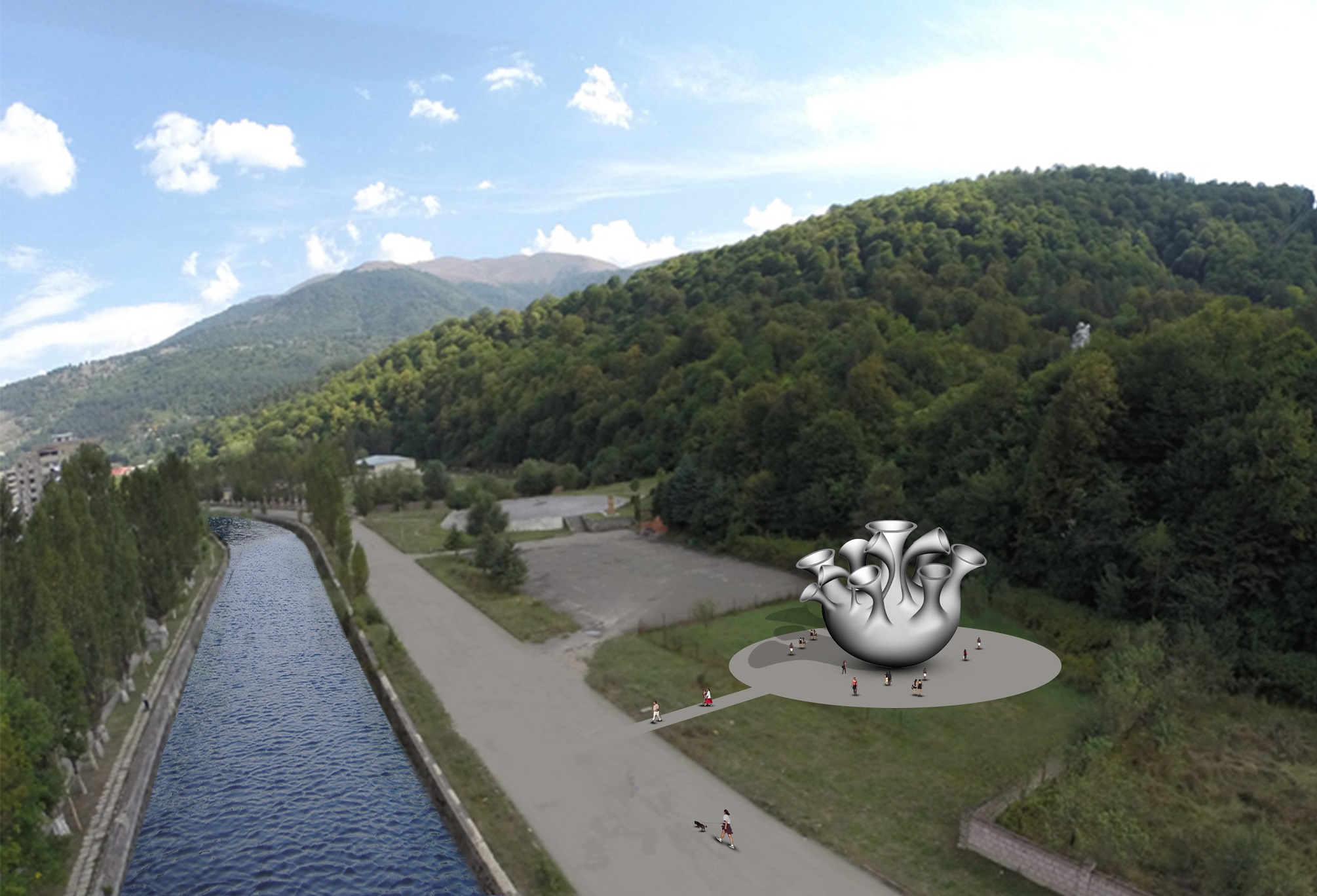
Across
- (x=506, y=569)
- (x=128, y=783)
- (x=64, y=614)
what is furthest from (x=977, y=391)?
(x=64, y=614)

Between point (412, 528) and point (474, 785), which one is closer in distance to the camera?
point (474, 785)

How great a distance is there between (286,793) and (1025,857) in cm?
1923

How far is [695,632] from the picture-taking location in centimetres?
3325

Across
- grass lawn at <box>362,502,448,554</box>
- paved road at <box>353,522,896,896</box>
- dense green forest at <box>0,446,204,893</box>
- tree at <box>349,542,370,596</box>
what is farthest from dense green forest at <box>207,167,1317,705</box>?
dense green forest at <box>0,446,204,893</box>

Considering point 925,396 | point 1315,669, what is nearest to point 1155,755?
point 1315,669

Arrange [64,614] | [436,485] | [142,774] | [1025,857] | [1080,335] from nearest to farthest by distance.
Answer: [1025,857]
[142,774]
[64,614]
[1080,335]
[436,485]

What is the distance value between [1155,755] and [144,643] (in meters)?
34.6

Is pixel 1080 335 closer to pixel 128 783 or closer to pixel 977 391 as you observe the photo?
pixel 977 391

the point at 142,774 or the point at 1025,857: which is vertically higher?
the point at 142,774

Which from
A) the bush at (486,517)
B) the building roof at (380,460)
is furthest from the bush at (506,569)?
the building roof at (380,460)

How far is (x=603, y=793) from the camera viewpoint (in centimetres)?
Result: 1994

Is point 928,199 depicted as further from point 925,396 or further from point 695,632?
point 695,632

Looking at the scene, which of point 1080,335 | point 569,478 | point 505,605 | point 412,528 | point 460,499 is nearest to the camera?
point 505,605

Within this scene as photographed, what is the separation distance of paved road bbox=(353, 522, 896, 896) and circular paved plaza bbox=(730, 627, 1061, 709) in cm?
553
